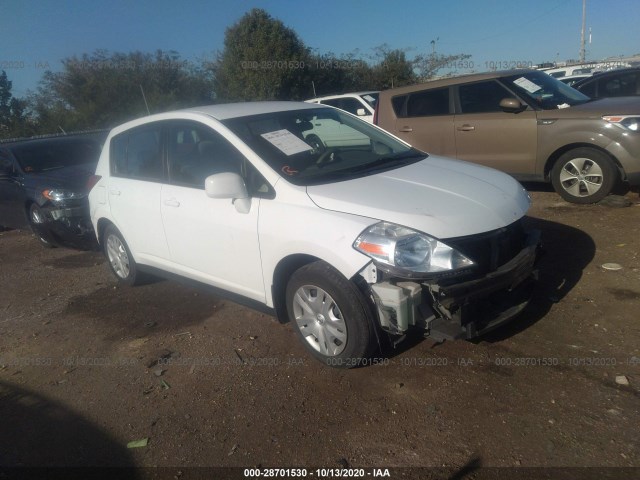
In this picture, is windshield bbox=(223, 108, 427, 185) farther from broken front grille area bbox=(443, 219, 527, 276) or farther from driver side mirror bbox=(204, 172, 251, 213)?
broken front grille area bbox=(443, 219, 527, 276)

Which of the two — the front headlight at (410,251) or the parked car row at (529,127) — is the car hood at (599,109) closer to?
the parked car row at (529,127)

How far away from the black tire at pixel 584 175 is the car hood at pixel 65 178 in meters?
6.16

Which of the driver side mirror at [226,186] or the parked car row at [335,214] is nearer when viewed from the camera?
the parked car row at [335,214]

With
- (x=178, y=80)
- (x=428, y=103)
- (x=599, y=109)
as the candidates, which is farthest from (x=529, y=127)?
(x=178, y=80)

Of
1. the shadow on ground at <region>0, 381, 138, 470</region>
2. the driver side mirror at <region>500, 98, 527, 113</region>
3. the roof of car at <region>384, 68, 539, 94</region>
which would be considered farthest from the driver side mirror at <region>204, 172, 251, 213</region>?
the roof of car at <region>384, 68, 539, 94</region>

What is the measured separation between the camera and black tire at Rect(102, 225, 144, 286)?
5.20 metres

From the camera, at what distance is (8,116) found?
87.1ft

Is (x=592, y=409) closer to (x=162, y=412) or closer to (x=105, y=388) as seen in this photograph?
(x=162, y=412)

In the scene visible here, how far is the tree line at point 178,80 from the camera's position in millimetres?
25109

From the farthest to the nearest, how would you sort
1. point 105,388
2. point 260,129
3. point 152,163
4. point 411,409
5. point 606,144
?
point 606,144 < point 152,163 < point 260,129 < point 105,388 < point 411,409

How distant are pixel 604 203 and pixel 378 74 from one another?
75.4ft

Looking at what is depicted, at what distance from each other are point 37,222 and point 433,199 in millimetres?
6271

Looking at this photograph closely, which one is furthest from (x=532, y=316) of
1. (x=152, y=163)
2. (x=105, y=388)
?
(x=152, y=163)

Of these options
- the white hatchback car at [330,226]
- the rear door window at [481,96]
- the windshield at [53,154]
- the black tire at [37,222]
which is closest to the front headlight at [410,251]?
the white hatchback car at [330,226]
